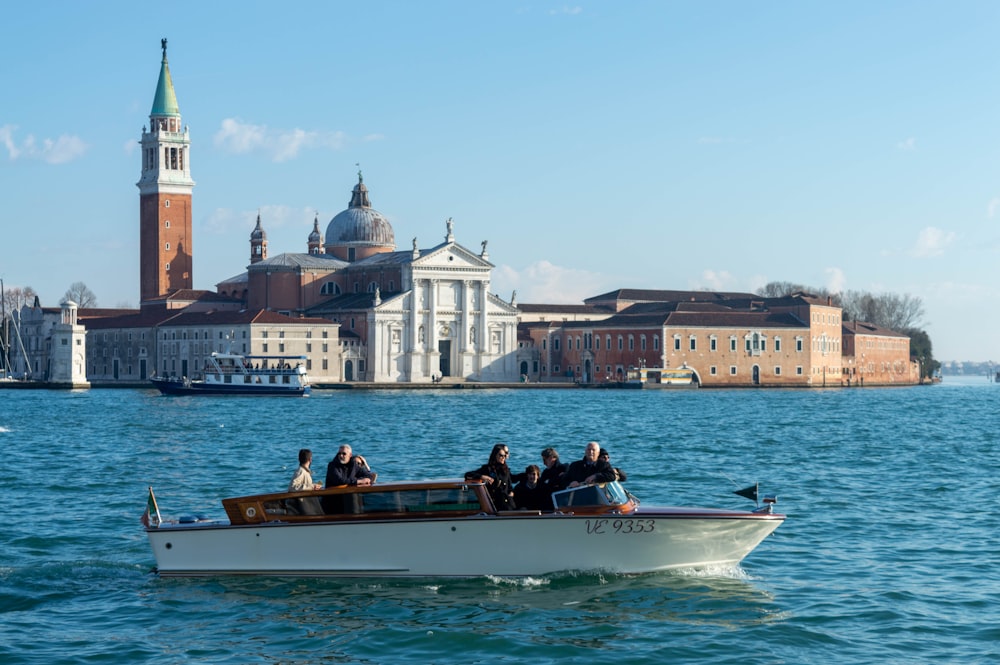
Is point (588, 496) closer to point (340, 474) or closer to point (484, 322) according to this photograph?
point (340, 474)

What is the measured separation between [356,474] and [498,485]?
1392mm

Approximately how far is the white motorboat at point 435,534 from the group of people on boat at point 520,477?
16 cm

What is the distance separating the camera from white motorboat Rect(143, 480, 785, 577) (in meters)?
13.4

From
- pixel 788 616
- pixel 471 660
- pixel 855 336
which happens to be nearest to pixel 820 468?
pixel 788 616

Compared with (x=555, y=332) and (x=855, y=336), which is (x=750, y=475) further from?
(x=855, y=336)

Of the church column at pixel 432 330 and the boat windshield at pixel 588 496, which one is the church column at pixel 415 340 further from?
the boat windshield at pixel 588 496

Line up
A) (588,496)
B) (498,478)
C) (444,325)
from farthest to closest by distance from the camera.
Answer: (444,325) → (498,478) → (588,496)

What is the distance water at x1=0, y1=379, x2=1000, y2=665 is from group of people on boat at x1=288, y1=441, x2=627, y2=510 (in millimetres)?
810

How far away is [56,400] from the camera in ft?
225

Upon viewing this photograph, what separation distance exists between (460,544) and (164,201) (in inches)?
3581

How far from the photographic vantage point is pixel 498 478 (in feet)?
44.4

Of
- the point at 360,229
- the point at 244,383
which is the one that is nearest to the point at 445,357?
the point at 360,229

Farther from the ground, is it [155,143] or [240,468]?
[155,143]

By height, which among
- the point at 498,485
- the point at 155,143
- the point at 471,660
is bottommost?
the point at 471,660
